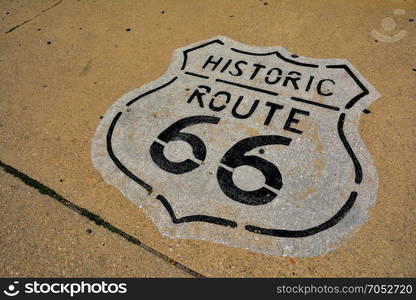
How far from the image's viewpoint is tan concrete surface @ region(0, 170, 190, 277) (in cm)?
243

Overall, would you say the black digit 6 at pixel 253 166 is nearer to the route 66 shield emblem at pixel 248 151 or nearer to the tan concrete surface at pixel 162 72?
the route 66 shield emblem at pixel 248 151

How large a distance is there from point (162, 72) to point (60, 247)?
7.36 feet

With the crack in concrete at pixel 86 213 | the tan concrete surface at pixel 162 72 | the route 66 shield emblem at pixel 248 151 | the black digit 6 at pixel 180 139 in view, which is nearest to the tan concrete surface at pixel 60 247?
the crack in concrete at pixel 86 213

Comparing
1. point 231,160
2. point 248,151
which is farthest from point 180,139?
point 248,151

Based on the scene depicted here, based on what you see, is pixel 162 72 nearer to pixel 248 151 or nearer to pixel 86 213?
pixel 248 151

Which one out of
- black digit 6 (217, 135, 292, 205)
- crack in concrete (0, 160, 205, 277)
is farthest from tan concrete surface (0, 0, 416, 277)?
black digit 6 (217, 135, 292, 205)

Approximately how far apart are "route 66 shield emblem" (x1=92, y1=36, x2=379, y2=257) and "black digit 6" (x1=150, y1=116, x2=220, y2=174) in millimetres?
10

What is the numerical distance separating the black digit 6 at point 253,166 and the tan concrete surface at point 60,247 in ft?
2.57

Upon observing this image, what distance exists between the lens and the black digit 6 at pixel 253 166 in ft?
8.99

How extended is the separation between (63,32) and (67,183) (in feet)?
9.00

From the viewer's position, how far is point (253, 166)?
2928 mm

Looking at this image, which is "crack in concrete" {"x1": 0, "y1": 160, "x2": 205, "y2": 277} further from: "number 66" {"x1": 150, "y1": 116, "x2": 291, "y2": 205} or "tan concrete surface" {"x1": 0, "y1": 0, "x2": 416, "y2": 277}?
"number 66" {"x1": 150, "y1": 116, "x2": 291, "y2": 205}

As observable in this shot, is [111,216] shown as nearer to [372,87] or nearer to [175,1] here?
[372,87]

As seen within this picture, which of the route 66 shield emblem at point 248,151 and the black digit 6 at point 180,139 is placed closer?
the route 66 shield emblem at point 248,151
